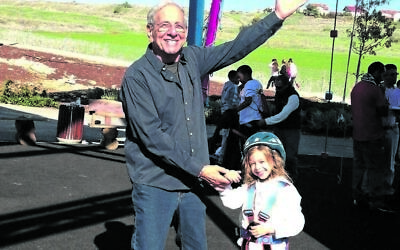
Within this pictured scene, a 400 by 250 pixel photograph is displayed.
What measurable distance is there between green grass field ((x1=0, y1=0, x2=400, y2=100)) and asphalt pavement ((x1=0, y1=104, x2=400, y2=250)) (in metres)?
26.4

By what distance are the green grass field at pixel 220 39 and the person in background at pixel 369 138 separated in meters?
27.8

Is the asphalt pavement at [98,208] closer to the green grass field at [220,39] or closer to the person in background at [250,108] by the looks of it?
the person in background at [250,108]

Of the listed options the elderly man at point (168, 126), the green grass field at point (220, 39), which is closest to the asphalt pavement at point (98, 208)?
the elderly man at point (168, 126)

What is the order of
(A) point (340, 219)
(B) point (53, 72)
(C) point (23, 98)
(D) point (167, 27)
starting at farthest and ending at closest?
(B) point (53, 72) < (C) point (23, 98) < (A) point (340, 219) < (D) point (167, 27)

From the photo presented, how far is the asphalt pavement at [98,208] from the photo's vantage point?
5922mm

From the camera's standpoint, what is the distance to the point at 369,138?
24.6 feet

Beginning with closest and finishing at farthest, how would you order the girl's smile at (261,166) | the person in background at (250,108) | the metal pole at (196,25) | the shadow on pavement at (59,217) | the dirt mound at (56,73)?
the girl's smile at (261,166) < the shadow on pavement at (59,217) < the person in background at (250,108) < the metal pole at (196,25) < the dirt mound at (56,73)

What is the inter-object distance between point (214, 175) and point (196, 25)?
7.74 m

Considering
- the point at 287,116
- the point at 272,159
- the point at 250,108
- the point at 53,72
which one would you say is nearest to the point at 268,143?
the point at 272,159

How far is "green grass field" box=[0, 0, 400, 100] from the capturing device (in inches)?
1889

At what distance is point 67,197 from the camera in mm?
7465

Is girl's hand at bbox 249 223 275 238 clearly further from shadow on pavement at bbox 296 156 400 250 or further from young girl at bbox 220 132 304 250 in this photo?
shadow on pavement at bbox 296 156 400 250

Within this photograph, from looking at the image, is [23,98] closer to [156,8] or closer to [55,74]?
[55,74]

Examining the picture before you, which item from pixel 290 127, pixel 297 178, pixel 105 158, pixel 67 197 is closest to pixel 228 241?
pixel 67 197
